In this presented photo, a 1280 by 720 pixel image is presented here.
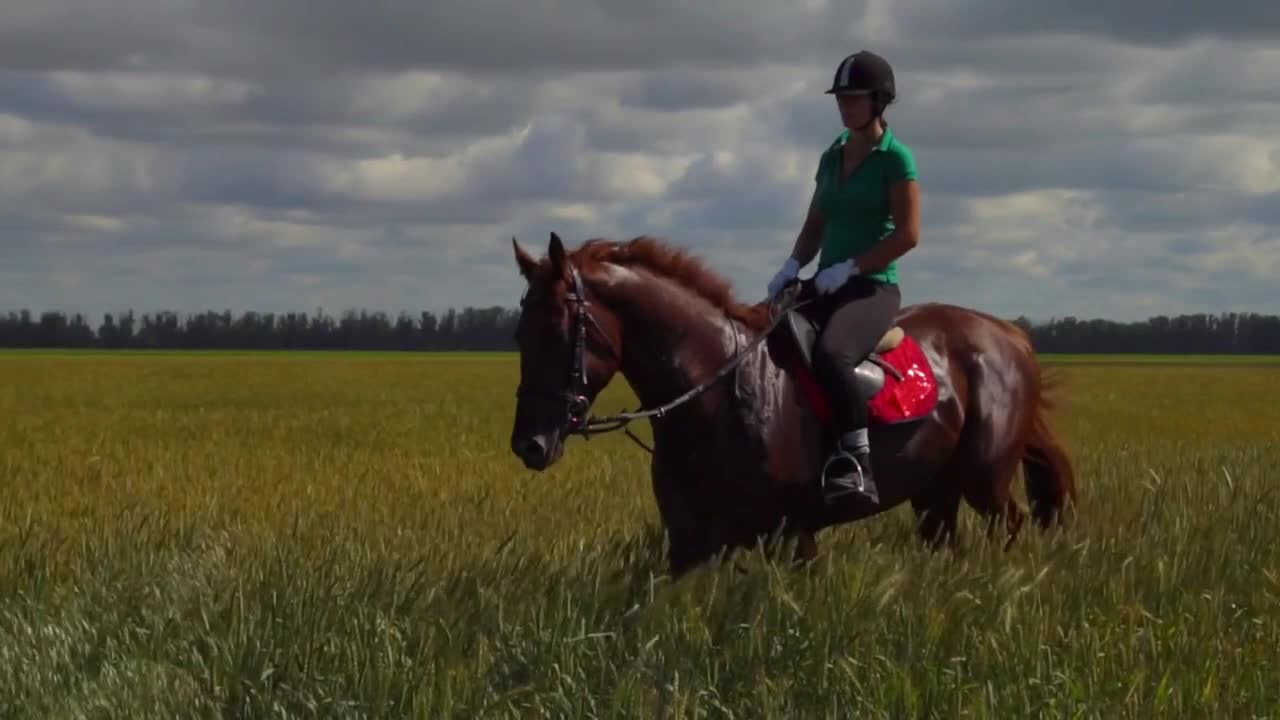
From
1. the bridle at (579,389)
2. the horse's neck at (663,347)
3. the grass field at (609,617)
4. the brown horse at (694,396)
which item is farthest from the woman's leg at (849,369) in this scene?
the bridle at (579,389)

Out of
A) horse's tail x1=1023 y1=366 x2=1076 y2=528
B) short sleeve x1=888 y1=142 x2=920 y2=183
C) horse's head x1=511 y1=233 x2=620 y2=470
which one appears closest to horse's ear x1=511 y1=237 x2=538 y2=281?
horse's head x1=511 y1=233 x2=620 y2=470

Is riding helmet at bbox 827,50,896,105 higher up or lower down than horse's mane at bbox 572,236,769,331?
higher up

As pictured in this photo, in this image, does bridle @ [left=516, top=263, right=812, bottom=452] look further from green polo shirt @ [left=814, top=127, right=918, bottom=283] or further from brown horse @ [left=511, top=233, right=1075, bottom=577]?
green polo shirt @ [left=814, top=127, right=918, bottom=283]

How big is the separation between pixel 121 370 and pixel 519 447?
1639 inches

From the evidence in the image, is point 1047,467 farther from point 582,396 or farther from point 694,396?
point 582,396

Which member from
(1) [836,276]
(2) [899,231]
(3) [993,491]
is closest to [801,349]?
(1) [836,276]

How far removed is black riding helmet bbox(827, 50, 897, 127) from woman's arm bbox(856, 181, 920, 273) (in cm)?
38

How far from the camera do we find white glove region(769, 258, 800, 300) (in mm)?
7176

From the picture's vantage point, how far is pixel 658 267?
21.8ft

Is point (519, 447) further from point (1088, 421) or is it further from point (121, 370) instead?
point (121, 370)

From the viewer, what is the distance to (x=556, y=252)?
5.98 meters

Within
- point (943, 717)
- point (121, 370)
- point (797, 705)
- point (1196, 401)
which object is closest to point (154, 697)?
point (797, 705)

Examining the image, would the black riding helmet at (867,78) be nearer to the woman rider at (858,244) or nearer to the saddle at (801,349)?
the woman rider at (858,244)

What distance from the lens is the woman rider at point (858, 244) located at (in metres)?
6.75
